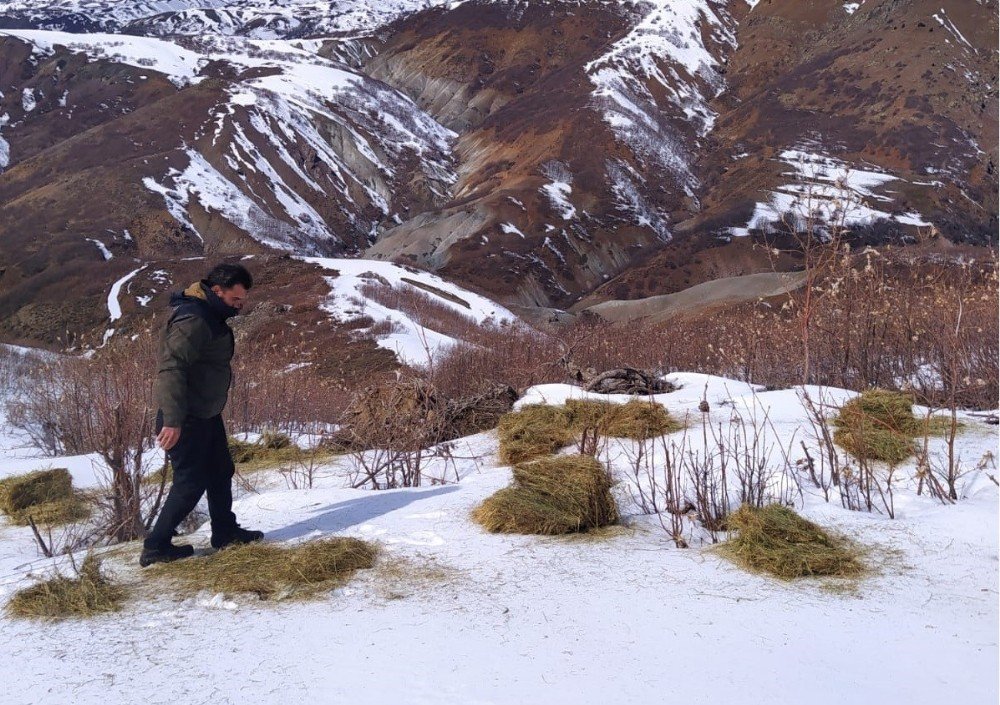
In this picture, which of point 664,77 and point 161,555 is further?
point 664,77

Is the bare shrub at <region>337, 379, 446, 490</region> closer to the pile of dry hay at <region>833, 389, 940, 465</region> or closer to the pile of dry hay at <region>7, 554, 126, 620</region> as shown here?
the pile of dry hay at <region>7, 554, 126, 620</region>

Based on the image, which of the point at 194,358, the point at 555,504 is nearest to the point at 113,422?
the point at 194,358

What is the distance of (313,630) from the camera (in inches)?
114

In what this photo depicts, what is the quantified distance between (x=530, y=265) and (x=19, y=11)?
143 meters

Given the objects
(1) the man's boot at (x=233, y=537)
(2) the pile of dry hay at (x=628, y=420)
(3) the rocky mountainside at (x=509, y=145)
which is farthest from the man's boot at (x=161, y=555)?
(3) the rocky mountainside at (x=509, y=145)

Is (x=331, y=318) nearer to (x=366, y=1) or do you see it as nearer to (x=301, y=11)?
(x=301, y=11)

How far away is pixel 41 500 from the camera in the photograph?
5.11 m

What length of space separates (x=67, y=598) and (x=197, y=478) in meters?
0.86

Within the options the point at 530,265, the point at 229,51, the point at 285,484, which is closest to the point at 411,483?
the point at 285,484

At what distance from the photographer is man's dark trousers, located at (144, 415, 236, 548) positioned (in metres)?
3.70

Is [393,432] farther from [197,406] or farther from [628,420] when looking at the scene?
[197,406]

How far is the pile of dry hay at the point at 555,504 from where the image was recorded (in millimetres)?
3910

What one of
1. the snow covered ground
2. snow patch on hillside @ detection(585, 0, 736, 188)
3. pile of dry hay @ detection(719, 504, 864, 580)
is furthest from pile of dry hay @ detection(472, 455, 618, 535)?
snow patch on hillside @ detection(585, 0, 736, 188)

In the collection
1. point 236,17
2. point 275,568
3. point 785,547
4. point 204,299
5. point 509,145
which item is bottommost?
point 785,547
